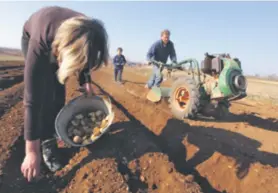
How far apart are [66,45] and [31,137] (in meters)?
0.79

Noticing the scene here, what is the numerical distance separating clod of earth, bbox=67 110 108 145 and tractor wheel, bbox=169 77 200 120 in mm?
2280

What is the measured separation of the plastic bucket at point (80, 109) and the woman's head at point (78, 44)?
5.54 ft

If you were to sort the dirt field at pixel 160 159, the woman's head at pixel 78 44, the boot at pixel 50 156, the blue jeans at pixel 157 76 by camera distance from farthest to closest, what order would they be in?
1. the blue jeans at pixel 157 76
2. the boot at pixel 50 156
3. the dirt field at pixel 160 159
4. the woman's head at pixel 78 44

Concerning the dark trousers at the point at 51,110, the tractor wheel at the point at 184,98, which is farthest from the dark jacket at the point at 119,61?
the dark trousers at the point at 51,110

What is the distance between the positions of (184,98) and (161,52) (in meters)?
1.74

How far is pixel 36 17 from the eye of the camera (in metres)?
2.74

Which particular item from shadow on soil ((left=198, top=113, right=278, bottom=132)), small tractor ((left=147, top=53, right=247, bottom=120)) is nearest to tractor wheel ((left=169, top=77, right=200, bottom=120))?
small tractor ((left=147, top=53, right=247, bottom=120))

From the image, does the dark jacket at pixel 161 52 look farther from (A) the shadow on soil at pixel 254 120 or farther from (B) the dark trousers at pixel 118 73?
(B) the dark trousers at pixel 118 73

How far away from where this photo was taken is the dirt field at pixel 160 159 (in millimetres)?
A: 3566

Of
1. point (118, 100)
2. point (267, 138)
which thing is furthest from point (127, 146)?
point (118, 100)

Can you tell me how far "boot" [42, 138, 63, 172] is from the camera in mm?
3752

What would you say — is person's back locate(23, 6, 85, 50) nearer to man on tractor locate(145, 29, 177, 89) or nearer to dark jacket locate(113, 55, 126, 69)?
man on tractor locate(145, 29, 177, 89)

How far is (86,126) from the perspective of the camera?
14.4 feet

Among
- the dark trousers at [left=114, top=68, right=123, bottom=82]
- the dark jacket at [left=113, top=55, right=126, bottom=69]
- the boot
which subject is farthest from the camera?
the dark trousers at [left=114, top=68, right=123, bottom=82]
